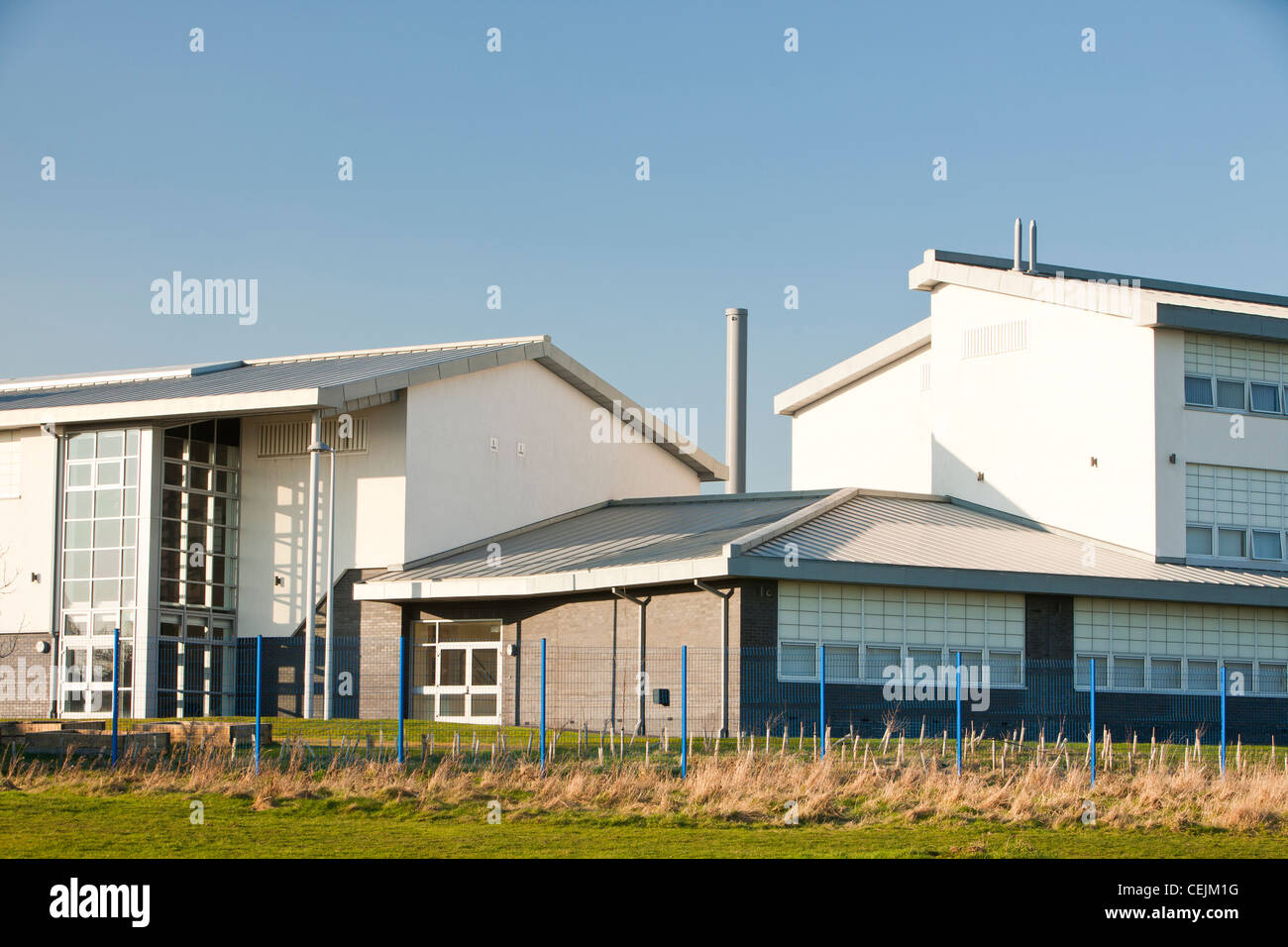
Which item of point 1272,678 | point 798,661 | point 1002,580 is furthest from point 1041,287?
point 798,661

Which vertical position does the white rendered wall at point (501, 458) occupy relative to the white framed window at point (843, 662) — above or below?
above

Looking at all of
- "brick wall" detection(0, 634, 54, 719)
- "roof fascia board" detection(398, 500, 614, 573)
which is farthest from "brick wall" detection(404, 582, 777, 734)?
"brick wall" detection(0, 634, 54, 719)

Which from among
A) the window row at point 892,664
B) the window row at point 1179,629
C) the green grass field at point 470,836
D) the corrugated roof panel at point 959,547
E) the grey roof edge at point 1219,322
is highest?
the grey roof edge at point 1219,322

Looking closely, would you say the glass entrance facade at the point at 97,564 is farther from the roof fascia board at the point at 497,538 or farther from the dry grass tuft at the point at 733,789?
the dry grass tuft at the point at 733,789

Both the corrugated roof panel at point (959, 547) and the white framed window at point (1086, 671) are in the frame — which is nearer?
the corrugated roof panel at point (959, 547)

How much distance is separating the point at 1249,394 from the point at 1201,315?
2497 millimetres

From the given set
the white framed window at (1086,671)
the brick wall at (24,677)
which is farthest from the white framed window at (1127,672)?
the brick wall at (24,677)

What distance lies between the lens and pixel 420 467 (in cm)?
3494

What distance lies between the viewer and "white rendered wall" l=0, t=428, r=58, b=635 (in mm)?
35062

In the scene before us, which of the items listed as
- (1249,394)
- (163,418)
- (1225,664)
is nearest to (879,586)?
(1225,664)

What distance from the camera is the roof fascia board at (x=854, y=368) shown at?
41.0 m

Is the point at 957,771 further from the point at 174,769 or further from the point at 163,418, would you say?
the point at 163,418

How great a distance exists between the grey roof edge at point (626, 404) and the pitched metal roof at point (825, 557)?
438 centimetres

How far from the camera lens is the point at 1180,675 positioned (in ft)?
104
